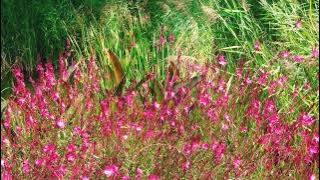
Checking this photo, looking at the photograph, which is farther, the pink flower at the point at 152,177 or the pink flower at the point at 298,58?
the pink flower at the point at 298,58

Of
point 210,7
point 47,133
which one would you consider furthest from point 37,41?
point 47,133

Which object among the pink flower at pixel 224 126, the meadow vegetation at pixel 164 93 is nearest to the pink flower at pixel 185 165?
the meadow vegetation at pixel 164 93

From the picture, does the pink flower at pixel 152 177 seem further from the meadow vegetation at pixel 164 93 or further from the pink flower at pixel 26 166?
the pink flower at pixel 26 166

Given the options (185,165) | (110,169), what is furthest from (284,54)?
(110,169)

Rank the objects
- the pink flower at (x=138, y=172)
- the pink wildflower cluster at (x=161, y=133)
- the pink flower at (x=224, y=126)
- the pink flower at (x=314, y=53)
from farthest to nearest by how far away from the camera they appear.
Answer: the pink flower at (x=314, y=53) → the pink flower at (x=224, y=126) → the pink wildflower cluster at (x=161, y=133) → the pink flower at (x=138, y=172)

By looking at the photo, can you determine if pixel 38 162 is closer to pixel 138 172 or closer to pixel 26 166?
pixel 26 166

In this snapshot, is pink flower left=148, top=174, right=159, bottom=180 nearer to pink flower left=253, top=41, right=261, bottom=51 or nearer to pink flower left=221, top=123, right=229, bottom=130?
pink flower left=221, top=123, right=229, bottom=130

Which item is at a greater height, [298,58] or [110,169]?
[298,58]

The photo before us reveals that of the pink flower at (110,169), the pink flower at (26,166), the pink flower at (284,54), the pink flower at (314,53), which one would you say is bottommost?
the pink flower at (26,166)

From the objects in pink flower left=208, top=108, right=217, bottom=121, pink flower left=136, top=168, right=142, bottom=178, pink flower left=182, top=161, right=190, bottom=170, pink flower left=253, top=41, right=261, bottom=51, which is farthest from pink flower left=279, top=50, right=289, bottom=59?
pink flower left=136, top=168, right=142, bottom=178

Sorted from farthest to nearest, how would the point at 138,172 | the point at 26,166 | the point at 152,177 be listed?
the point at 26,166
the point at 138,172
the point at 152,177

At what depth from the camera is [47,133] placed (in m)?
3.62

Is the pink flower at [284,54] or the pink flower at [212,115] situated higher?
the pink flower at [284,54]

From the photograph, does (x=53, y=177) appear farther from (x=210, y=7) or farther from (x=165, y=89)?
(x=210, y=7)
